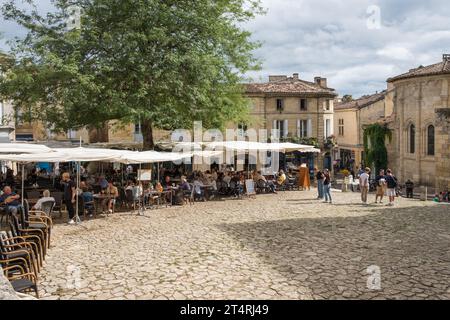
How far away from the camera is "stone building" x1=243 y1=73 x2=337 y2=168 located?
4253 centimetres

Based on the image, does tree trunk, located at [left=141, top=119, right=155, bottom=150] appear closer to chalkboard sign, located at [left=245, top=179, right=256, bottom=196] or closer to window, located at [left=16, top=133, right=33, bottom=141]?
chalkboard sign, located at [left=245, top=179, right=256, bottom=196]

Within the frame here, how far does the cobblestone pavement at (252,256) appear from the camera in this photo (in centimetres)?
695

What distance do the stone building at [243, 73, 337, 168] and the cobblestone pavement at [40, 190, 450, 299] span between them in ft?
93.0

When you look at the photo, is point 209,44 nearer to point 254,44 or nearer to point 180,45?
point 180,45

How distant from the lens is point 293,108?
43250 millimetres

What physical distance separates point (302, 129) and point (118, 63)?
96.3 ft

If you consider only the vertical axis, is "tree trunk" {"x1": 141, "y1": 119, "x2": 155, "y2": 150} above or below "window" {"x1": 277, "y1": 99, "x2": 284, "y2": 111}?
below

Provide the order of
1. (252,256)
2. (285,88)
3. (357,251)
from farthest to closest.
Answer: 1. (285,88)
2. (357,251)
3. (252,256)

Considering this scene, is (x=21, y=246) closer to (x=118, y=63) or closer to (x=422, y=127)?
(x=118, y=63)

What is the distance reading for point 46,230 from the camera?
30.6ft

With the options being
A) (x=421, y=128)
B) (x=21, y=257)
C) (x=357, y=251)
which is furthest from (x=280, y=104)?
(x=21, y=257)

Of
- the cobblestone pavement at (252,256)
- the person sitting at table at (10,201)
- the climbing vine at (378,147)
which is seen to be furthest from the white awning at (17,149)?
the climbing vine at (378,147)

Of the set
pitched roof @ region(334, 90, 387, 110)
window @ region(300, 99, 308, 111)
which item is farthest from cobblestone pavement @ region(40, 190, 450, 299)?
pitched roof @ region(334, 90, 387, 110)
